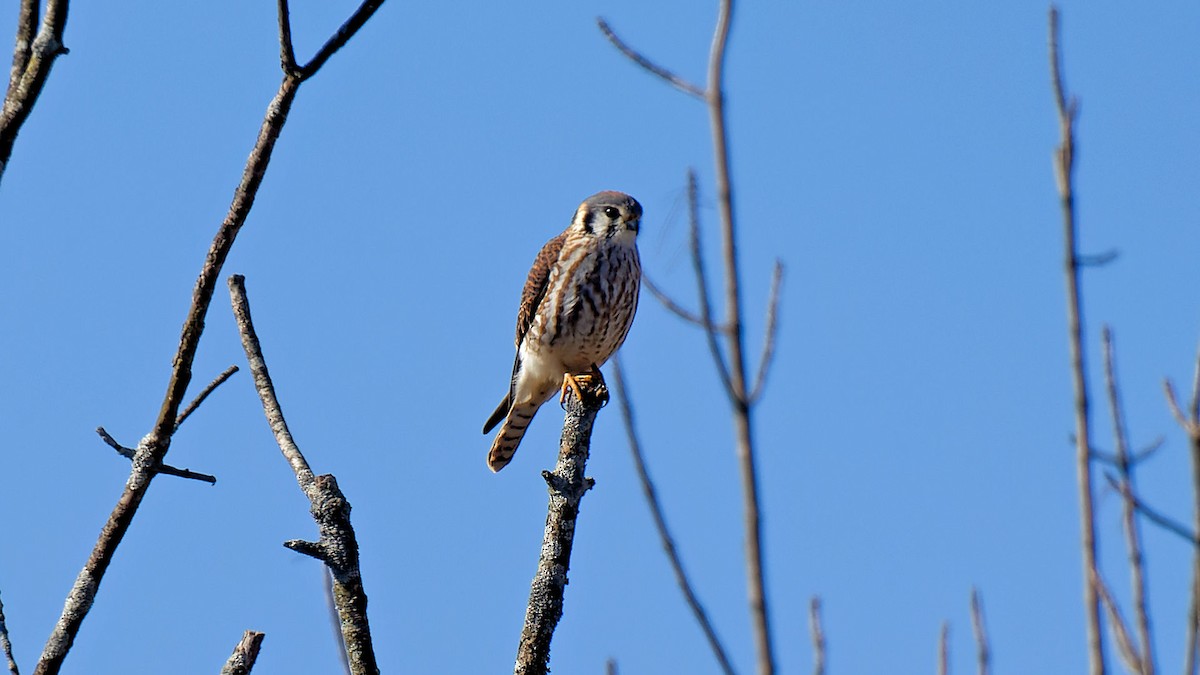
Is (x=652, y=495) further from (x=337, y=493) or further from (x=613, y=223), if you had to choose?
(x=613, y=223)

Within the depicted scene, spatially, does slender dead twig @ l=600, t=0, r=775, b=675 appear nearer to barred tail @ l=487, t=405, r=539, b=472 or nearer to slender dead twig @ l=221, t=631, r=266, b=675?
slender dead twig @ l=221, t=631, r=266, b=675

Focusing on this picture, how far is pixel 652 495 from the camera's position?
5.95ft

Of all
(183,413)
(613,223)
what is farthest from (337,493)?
(613,223)

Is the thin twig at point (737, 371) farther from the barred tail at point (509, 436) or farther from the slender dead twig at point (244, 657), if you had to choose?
the barred tail at point (509, 436)

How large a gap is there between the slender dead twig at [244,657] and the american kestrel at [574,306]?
11.4 feet

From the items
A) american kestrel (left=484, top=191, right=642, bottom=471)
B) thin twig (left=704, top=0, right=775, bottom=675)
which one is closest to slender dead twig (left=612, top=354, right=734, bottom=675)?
thin twig (left=704, top=0, right=775, bottom=675)

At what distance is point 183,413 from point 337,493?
0.33 meters

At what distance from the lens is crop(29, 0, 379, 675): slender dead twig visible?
97.7 inches

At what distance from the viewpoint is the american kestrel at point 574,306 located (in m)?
6.32

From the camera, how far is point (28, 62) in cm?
233

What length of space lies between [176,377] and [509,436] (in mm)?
3972

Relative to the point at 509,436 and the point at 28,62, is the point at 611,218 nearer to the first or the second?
the point at 509,436

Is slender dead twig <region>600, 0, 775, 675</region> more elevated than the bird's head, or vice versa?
the bird's head

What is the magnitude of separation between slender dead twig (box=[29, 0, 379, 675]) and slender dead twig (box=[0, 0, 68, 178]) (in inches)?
0.6
